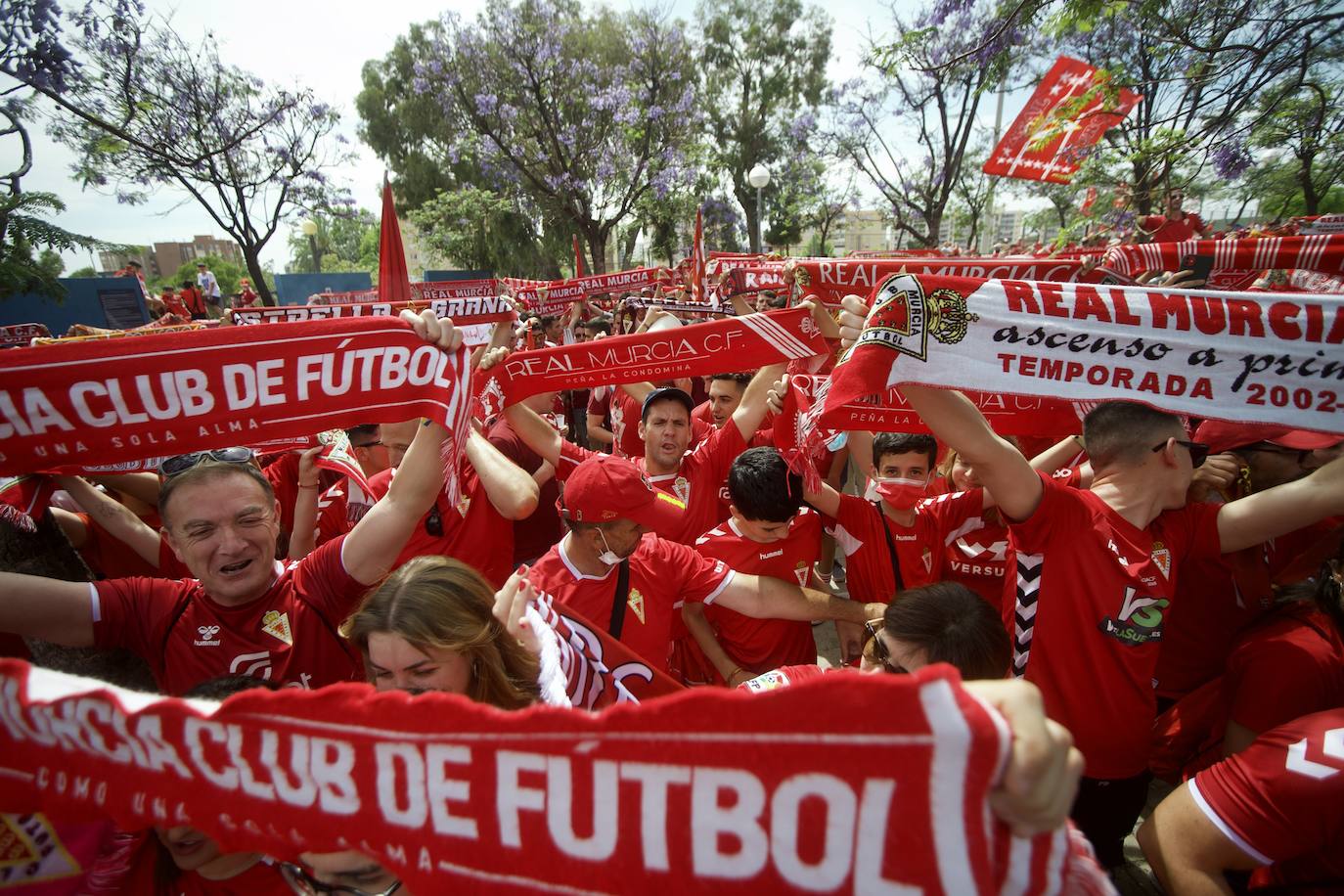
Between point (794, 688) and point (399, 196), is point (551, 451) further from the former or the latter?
point (399, 196)

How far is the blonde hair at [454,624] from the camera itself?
5.77 ft

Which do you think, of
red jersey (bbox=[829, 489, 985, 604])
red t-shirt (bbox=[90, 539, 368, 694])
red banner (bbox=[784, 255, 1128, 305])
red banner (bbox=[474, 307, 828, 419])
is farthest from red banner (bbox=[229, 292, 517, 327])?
red jersey (bbox=[829, 489, 985, 604])

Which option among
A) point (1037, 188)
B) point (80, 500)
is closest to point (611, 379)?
point (80, 500)

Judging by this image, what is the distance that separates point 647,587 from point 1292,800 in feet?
6.26

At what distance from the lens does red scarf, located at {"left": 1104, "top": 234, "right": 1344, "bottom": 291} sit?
13.7 feet

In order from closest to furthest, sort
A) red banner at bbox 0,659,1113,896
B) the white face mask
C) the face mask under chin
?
red banner at bbox 0,659,1113,896 < the white face mask < the face mask under chin

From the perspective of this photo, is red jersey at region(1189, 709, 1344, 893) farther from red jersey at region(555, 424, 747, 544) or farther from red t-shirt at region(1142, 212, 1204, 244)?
red t-shirt at region(1142, 212, 1204, 244)

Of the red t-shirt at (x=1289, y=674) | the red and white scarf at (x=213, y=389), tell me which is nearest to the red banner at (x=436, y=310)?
the red and white scarf at (x=213, y=389)

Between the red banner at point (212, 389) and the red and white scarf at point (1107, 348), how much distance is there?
1516 mm

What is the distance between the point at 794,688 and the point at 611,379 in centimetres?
295

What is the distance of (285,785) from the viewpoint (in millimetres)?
1007

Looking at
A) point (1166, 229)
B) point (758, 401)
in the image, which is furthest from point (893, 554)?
point (1166, 229)

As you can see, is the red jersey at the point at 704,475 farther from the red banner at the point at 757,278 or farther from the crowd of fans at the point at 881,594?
the red banner at the point at 757,278

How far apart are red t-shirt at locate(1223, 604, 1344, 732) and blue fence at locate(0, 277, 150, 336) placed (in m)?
21.9
